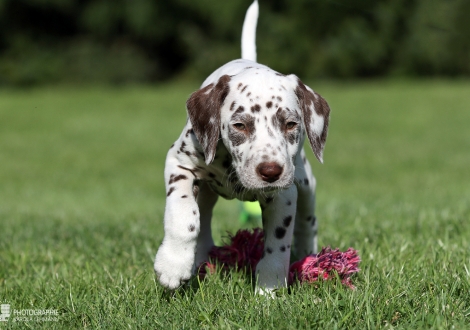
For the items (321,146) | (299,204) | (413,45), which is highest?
(321,146)

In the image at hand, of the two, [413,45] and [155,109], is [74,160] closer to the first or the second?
[155,109]

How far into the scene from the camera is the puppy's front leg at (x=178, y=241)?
11.5 ft

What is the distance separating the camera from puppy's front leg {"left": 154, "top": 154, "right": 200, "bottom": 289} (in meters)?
3.50

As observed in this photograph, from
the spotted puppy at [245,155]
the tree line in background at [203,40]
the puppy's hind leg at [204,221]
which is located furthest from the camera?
the tree line in background at [203,40]

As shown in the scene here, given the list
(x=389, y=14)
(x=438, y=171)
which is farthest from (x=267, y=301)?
(x=389, y=14)

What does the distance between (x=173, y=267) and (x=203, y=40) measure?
1472 inches

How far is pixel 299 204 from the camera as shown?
466 centimetres

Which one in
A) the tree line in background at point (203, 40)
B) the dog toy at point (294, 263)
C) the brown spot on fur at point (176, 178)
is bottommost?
the tree line in background at point (203, 40)

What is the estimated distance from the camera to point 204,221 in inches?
177

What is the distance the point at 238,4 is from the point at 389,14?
9046 mm

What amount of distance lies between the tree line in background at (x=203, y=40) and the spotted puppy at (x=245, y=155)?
29.9 m

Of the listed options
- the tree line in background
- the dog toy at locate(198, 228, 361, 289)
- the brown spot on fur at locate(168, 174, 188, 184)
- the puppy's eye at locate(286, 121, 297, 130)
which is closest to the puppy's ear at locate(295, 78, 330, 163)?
the puppy's eye at locate(286, 121, 297, 130)

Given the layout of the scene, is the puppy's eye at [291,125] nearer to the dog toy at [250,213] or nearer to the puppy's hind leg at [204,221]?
the puppy's hind leg at [204,221]

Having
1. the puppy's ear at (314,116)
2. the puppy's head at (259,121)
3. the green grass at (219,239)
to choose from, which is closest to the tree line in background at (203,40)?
the green grass at (219,239)
